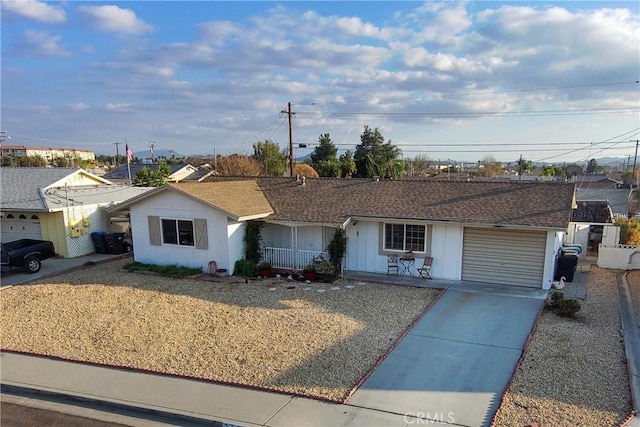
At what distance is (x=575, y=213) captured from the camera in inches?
899

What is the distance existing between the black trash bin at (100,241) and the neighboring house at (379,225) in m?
3.80

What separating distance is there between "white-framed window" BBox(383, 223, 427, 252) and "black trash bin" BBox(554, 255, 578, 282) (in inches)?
191

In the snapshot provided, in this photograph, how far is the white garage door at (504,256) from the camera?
14094 millimetres

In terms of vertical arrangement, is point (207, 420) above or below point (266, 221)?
below

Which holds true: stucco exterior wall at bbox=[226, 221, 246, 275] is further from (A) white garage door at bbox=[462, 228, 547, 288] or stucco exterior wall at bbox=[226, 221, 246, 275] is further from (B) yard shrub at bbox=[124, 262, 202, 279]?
(A) white garage door at bbox=[462, 228, 547, 288]

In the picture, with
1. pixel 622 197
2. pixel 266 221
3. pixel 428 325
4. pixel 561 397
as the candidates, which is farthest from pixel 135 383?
pixel 622 197

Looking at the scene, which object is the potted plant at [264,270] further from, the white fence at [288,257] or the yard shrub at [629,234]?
the yard shrub at [629,234]

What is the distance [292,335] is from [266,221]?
7.06 meters

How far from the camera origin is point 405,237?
15562 millimetres

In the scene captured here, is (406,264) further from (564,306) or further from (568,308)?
(568,308)

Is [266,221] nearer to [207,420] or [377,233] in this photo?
[377,233]

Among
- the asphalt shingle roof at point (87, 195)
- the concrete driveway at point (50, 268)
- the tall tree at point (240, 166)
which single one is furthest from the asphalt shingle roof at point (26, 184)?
the tall tree at point (240, 166)

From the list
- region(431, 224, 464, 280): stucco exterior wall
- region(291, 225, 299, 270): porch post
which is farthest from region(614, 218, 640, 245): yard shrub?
region(291, 225, 299, 270): porch post

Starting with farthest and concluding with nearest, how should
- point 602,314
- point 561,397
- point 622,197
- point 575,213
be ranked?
point 622,197
point 575,213
point 602,314
point 561,397
